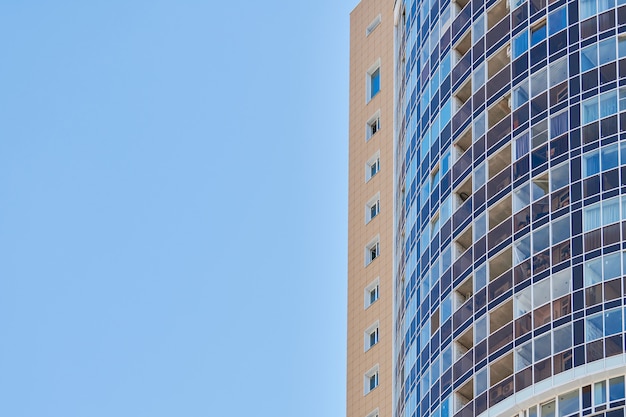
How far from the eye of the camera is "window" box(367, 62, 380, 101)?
334 ft

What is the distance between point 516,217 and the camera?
253 feet

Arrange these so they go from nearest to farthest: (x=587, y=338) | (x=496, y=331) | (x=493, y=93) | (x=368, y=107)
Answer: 1. (x=587, y=338)
2. (x=496, y=331)
3. (x=493, y=93)
4. (x=368, y=107)

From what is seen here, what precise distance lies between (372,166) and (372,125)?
112 inches

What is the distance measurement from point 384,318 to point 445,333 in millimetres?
12399

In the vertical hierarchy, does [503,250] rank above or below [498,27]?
below

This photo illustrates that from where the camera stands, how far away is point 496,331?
76.1m

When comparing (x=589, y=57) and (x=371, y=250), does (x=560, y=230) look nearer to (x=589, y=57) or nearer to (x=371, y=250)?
(x=589, y=57)

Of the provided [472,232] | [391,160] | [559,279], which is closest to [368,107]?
[391,160]

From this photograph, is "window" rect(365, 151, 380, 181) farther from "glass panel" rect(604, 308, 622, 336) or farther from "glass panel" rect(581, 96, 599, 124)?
"glass panel" rect(604, 308, 622, 336)

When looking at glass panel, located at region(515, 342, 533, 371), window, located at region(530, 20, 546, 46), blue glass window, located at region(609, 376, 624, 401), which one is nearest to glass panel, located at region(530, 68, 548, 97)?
window, located at region(530, 20, 546, 46)

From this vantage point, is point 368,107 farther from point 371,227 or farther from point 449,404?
point 449,404

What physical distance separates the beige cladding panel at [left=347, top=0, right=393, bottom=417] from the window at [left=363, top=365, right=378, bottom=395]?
0.87 ft

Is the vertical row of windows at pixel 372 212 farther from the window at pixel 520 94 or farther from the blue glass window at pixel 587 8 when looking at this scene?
the blue glass window at pixel 587 8

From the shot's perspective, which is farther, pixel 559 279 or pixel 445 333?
pixel 445 333
